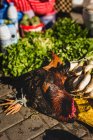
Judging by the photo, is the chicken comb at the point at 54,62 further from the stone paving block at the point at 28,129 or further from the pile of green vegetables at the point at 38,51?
the stone paving block at the point at 28,129

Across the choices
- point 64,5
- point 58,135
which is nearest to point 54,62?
point 58,135

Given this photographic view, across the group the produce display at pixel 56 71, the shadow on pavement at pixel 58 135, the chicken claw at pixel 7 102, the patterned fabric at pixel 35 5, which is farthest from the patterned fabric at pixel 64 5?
the shadow on pavement at pixel 58 135

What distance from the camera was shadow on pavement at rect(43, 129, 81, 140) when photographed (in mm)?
5176

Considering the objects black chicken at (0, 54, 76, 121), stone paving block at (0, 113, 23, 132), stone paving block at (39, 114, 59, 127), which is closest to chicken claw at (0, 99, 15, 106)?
black chicken at (0, 54, 76, 121)

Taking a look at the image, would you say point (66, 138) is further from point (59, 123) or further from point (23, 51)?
point (23, 51)

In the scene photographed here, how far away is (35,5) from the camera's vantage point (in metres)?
8.49

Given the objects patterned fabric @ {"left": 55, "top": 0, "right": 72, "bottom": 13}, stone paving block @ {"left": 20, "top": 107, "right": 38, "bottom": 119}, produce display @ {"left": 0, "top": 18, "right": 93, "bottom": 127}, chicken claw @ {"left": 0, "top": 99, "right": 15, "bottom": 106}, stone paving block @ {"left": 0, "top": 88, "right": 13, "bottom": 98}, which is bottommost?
stone paving block @ {"left": 20, "top": 107, "right": 38, "bottom": 119}

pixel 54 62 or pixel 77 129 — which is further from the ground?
pixel 54 62

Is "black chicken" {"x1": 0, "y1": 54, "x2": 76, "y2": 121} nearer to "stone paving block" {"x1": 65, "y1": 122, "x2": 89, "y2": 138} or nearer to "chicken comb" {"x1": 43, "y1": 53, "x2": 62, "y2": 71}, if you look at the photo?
"chicken comb" {"x1": 43, "y1": 53, "x2": 62, "y2": 71}

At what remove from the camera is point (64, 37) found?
7.29m

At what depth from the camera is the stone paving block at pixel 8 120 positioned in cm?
552

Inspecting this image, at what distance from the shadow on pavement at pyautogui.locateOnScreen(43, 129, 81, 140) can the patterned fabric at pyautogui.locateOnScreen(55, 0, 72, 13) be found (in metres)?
5.41

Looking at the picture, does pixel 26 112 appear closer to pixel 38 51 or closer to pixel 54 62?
pixel 54 62

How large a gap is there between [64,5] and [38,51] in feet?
11.1
